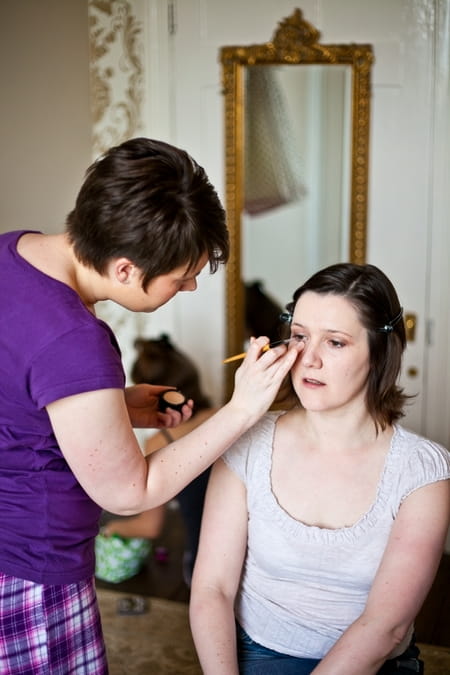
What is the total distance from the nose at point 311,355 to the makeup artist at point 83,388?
19 cm

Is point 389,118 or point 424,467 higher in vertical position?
point 389,118

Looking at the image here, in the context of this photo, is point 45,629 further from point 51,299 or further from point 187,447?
point 51,299

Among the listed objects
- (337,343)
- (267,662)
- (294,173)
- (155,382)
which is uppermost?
(294,173)

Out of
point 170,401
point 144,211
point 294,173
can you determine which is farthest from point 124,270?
point 294,173

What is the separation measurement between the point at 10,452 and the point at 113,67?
2199 mm

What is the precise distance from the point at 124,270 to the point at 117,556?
6.17 feet

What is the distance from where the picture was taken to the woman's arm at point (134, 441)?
1.10 metres

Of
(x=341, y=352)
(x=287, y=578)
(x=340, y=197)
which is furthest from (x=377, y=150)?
(x=287, y=578)

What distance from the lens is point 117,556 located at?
9.17 feet

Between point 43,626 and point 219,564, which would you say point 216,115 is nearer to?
point 219,564

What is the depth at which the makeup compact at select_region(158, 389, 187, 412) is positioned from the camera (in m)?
1.52

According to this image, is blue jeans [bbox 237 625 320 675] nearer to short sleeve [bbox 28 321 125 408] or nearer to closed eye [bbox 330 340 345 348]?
closed eye [bbox 330 340 345 348]

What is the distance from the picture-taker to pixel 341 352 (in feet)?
5.00

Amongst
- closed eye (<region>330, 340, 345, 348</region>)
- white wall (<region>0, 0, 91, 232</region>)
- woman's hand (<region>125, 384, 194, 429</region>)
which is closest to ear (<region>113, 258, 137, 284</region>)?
woman's hand (<region>125, 384, 194, 429</region>)
